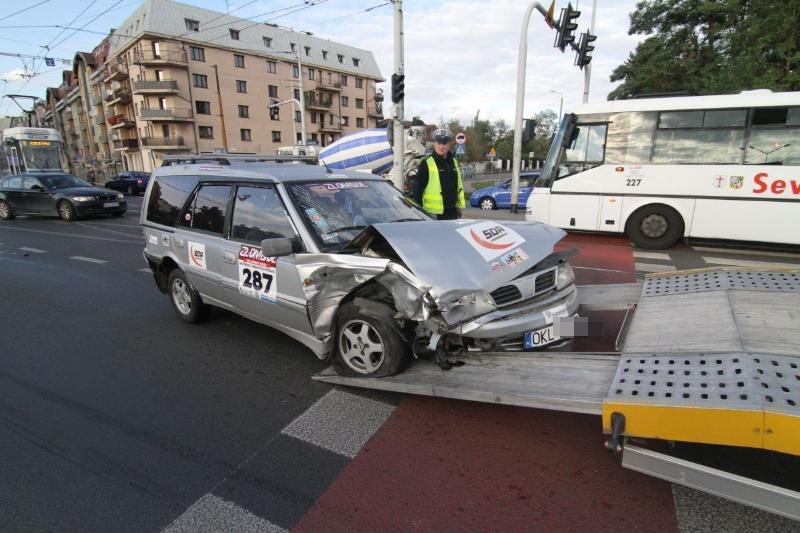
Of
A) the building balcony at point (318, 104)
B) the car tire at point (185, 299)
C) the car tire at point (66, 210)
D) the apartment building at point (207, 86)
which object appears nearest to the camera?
the car tire at point (185, 299)

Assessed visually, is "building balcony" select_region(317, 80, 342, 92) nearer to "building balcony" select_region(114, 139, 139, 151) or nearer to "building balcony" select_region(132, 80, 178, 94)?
"building balcony" select_region(132, 80, 178, 94)

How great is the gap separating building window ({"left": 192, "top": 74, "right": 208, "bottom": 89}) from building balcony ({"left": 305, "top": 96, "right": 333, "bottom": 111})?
41.4 ft

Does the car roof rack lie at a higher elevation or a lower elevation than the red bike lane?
higher

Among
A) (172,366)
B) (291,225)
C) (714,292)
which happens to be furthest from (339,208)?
(714,292)

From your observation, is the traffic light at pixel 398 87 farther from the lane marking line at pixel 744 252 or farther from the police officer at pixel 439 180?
the lane marking line at pixel 744 252

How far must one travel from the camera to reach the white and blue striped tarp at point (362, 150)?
45.2 feet

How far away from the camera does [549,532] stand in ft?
7.02

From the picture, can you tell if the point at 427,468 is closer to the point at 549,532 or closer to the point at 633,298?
the point at 549,532

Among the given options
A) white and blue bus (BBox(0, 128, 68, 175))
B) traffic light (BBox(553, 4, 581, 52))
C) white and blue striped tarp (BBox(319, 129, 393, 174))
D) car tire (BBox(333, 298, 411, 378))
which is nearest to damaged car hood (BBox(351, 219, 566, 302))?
car tire (BBox(333, 298, 411, 378))

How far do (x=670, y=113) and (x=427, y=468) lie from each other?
29.6 feet

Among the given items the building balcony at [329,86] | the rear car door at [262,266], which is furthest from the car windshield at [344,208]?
the building balcony at [329,86]

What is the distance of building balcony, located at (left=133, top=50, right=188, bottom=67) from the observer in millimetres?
44906

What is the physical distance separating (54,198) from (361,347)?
55.5 ft

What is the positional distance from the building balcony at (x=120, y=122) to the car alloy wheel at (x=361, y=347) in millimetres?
62946
